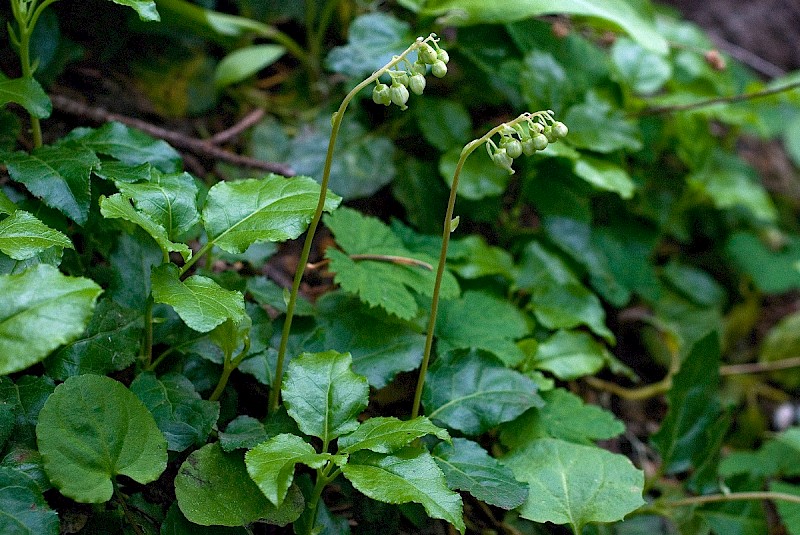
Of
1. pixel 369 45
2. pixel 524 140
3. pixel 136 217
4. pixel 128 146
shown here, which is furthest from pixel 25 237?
pixel 369 45

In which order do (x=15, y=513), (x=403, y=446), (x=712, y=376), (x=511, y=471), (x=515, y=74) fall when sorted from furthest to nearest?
(x=515, y=74)
(x=712, y=376)
(x=511, y=471)
(x=403, y=446)
(x=15, y=513)

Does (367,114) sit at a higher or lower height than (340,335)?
higher

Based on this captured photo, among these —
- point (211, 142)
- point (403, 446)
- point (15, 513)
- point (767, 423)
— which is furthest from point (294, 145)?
point (767, 423)

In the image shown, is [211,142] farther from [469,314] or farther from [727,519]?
[727,519]

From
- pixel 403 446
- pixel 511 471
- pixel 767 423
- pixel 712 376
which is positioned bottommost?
pixel 767 423

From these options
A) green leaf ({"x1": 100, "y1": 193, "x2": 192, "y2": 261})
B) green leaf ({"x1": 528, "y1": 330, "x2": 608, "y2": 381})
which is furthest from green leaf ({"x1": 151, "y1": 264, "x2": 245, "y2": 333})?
green leaf ({"x1": 528, "y1": 330, "x2": 608, "y2": 381})
